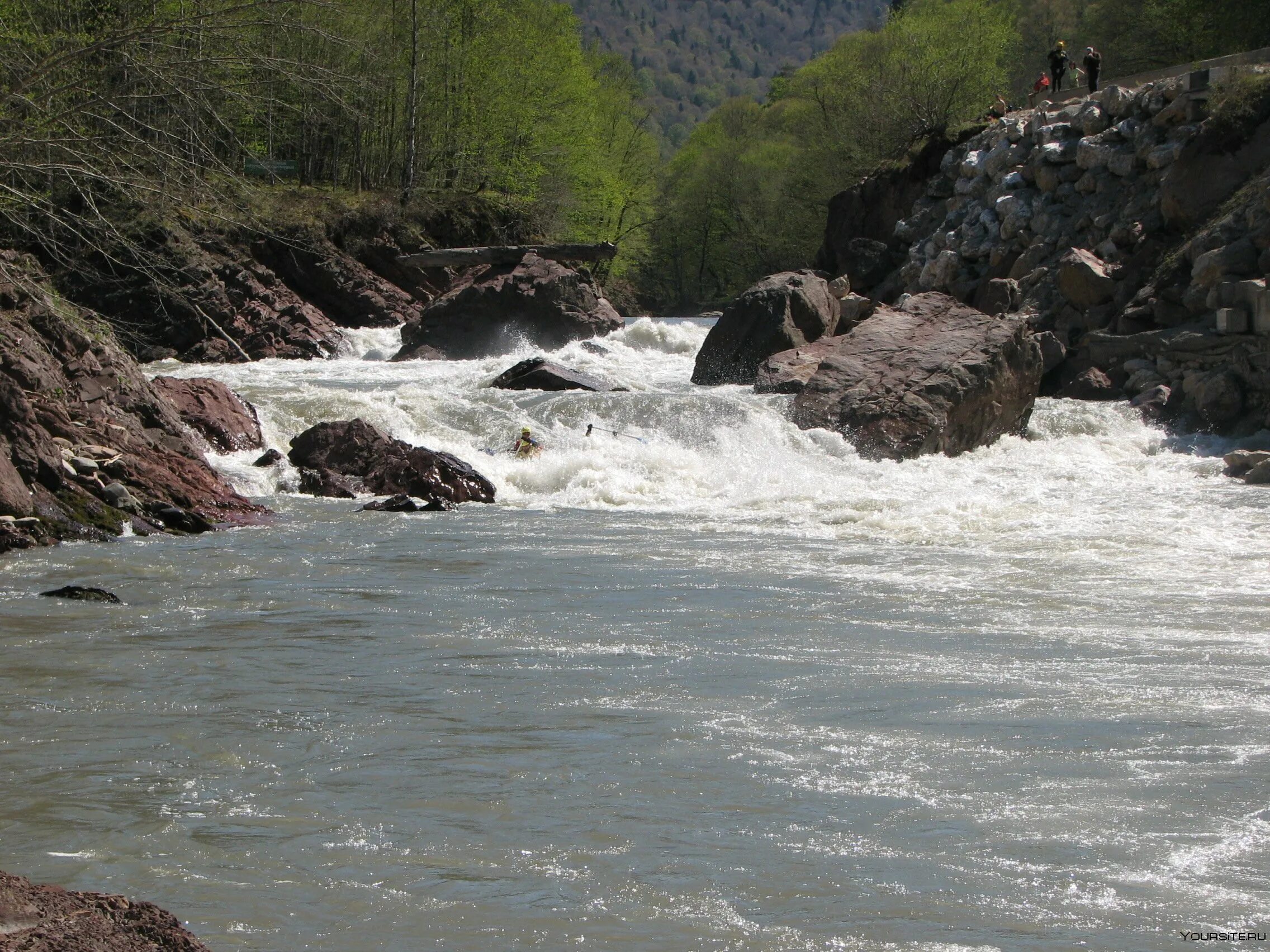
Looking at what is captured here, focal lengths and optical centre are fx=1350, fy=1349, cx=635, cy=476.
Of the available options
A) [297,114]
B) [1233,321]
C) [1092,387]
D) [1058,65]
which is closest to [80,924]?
[297,114]

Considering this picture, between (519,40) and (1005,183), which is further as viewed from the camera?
(519,40)

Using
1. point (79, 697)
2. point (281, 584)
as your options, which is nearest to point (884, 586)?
point (281, 584)

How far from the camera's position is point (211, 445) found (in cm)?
1547

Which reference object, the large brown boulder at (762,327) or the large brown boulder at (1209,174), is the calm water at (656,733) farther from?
the large brown boulder at (1209,174)

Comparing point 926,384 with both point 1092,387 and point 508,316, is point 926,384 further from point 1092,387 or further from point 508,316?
point 508,316

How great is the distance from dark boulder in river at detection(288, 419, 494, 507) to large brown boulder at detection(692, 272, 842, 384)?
8.12 meters

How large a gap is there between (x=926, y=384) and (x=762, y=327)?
552 centimetres

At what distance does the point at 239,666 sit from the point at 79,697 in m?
0.88

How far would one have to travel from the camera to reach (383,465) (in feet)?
47.6

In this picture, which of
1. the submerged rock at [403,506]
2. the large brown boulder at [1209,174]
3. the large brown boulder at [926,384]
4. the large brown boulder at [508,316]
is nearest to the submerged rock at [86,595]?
the submerged rock at [403,506]

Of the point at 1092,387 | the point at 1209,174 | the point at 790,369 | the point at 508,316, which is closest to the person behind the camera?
the point at 790,369

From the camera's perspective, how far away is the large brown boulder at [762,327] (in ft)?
71.6

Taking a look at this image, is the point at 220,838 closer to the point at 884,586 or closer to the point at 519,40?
the point at 884,586

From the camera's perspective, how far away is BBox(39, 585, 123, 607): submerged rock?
827 centimetres
